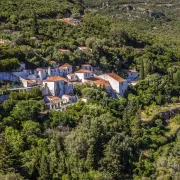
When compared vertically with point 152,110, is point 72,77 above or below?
above

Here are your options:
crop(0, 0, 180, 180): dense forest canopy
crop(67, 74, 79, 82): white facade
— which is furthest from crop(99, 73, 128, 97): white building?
crop(67, 74, 79, 82): white facade

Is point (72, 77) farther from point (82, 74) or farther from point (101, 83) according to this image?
point (101, 83)

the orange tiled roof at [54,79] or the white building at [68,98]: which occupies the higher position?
the orange tiled roof at [54,79]

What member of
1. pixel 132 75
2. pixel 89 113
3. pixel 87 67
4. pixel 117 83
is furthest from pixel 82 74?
pixel 132 75

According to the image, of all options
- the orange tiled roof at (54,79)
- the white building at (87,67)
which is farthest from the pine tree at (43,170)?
the white building at (87,67)

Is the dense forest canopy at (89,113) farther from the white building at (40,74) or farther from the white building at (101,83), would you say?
the white building at (40,74)
